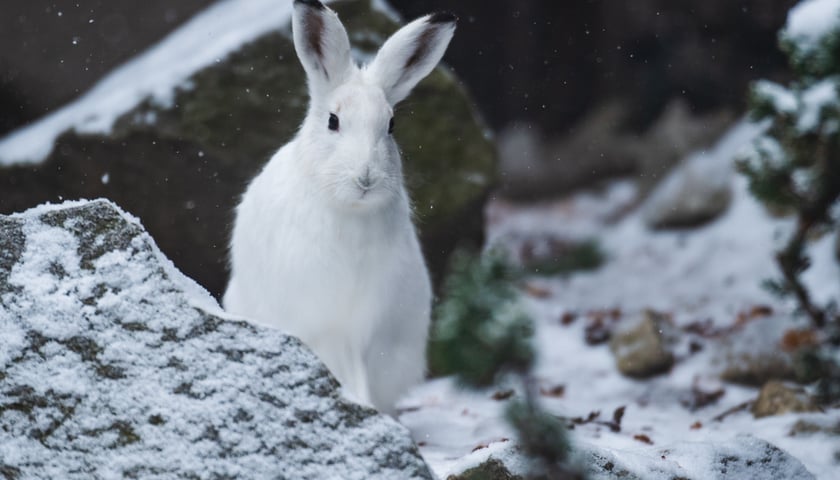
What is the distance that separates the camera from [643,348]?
4.79 m

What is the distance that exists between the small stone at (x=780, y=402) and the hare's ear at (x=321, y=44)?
2.12 metres

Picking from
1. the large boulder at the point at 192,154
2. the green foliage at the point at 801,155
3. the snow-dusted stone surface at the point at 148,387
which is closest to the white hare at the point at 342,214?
the snow-dusted stone surface at the point at 148,387

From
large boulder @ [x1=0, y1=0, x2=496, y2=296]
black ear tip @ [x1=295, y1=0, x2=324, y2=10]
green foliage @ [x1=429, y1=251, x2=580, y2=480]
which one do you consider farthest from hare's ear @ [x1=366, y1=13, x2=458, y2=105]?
large boulder @ [x1=0, y1=0, x2=496, y2=296]

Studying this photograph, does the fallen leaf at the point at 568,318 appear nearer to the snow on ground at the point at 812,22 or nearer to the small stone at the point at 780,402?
the small stone at the point at 780,402

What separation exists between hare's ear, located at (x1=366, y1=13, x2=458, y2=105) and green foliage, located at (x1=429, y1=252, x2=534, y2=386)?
144cm

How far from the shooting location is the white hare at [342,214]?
2695mm

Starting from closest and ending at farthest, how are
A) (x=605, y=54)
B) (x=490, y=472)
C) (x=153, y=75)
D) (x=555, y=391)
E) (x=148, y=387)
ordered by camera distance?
(x=148, y=387) < (x=490, y=472) < (x=555, y=391) < (x=153, y=75) < (x=605, y=54)

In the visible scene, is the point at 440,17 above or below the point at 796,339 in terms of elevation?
below

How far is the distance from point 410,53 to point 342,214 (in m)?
0.52

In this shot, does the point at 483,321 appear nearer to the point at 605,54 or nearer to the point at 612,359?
the point at 612,359

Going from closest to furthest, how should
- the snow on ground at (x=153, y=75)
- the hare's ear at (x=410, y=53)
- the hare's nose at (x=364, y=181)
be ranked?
the hare's nose at (x=364, y=181), the hare's ear at (x=410, y=53), the snow on ground at (x=153, y=75)

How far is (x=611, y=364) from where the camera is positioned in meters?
4.89

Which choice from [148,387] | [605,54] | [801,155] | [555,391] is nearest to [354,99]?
[148,387]

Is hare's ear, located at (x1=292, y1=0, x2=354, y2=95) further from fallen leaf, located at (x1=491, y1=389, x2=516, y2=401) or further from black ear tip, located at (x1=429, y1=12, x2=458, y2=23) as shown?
fallen leaf, located at (x1=491, y1=389, x2=516, y2=401)
